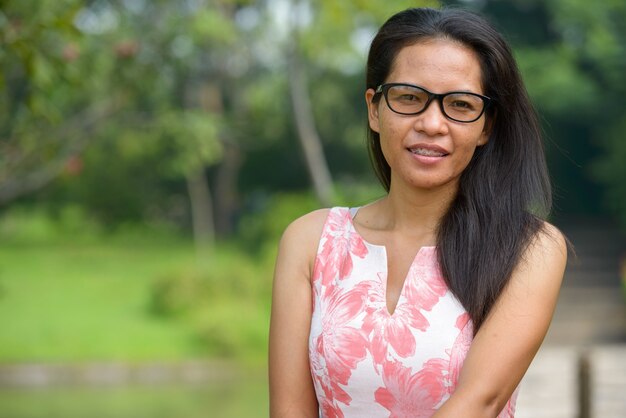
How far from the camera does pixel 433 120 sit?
165 centimetres

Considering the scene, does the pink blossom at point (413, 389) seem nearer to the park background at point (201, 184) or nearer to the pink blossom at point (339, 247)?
the pink blossom at point (339, 247)

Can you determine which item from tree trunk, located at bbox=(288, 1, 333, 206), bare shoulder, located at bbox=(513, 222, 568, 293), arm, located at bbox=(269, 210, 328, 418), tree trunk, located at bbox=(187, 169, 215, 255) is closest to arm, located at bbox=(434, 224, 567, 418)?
bare shoulder, located at bbox=(513, 222, 568, 293)

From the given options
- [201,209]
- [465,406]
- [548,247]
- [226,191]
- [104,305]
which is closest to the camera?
[465,406]

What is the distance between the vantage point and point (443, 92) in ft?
5.43

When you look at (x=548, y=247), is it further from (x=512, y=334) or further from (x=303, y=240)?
(x=303, y=240)

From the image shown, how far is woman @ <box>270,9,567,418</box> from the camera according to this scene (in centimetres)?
162

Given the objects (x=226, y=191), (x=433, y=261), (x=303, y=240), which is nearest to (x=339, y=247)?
(x=303, y=240)

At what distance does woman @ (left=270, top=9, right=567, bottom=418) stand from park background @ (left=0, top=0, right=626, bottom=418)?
6041mm

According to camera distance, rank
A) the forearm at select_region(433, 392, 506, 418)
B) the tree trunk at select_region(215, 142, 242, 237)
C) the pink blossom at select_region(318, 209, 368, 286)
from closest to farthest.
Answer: the forearm at select_region(433, 392, 506, 418) < the pink blossom at select_region(318, 209, 368, 286) < the tree trunk at select_region(215, 142, 242, 237)

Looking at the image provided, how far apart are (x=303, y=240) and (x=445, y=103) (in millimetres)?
347

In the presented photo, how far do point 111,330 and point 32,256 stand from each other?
359 centimetres

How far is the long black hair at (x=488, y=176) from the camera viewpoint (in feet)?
5.46

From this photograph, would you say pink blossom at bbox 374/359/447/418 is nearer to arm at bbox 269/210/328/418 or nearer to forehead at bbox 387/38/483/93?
→ arm at bbox 269/210/328/418

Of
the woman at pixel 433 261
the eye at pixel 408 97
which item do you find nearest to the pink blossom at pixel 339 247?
the woman at pixel 433 261
